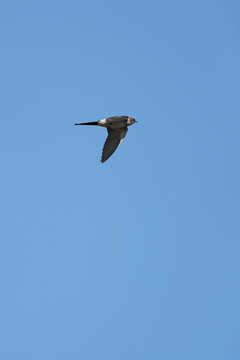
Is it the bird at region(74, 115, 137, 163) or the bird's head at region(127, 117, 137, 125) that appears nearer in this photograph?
the bird at region(74, 115, 137, 163)

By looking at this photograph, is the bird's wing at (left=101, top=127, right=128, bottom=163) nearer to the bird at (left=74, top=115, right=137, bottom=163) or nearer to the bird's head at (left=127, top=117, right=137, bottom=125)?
the bird at (left=74, top=115, right=137, bottom=163)

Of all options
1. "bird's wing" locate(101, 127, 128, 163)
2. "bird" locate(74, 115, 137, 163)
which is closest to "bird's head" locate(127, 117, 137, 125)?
"bird" locate(74, 115, 137, 163)

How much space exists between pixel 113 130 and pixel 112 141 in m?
0.48

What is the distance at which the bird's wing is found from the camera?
91.4 feet

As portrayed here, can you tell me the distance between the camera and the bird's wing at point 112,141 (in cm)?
2784

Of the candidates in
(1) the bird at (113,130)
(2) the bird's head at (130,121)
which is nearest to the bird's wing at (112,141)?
(1) the bird at (113,130)

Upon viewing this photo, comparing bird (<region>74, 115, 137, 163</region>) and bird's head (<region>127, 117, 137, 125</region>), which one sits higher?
bird's head (<region>127, 117, 137, 125</region>)

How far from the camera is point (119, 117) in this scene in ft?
91.8

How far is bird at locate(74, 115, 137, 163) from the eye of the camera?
2785 centimetres

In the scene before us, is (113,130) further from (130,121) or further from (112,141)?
(130,121)

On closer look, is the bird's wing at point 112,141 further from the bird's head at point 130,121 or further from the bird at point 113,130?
the bird's head at point 130,121

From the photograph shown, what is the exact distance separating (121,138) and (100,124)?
1.03 metres

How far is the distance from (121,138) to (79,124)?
2104 mm

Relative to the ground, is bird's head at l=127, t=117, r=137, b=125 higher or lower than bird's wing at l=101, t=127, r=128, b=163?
higher
